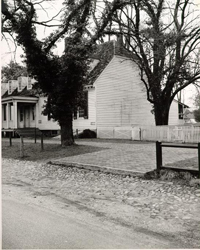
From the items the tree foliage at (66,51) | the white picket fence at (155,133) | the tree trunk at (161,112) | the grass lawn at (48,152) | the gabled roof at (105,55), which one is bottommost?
the grass lawn at (48,152)

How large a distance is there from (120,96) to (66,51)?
922 centimetres

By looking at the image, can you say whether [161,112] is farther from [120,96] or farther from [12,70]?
[12,70]

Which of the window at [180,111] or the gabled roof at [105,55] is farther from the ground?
the gabled roof at [105,55]

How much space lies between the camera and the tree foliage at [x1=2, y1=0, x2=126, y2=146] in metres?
10.4

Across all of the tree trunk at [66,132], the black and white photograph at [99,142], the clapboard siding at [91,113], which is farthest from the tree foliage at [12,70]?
the clapboard siding at [91,113]

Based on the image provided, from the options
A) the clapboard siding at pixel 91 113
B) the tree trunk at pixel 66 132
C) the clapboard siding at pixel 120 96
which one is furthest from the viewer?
the clapboard siding at pixel 120 96

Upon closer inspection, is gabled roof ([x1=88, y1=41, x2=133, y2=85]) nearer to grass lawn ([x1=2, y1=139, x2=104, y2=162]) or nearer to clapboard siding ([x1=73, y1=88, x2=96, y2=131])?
clapboard siding ([x1=73, y1=88, x2=96, y2=131])

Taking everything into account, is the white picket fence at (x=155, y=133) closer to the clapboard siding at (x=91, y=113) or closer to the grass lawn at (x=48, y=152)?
the clapboard siding at (x=91, y=113)

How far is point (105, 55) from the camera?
63.9ft

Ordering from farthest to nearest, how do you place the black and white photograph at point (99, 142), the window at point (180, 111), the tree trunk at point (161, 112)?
the window at point (180, 111) < the tree trunk at point (161, 112) < the black and white photograph at point (99, 142)

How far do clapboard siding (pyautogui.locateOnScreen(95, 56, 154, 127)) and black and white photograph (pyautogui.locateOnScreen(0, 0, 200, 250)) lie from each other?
8 centimetres

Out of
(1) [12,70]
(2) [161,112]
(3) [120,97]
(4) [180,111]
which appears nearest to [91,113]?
(3) [120,97]

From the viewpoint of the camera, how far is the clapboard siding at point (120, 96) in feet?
61.5

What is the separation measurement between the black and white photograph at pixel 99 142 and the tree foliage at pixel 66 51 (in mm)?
43
